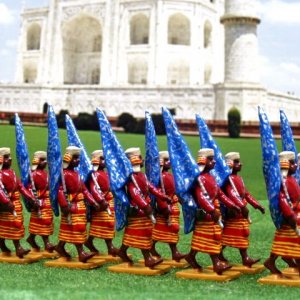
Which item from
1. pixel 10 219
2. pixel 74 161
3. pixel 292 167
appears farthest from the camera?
pixel 10 219

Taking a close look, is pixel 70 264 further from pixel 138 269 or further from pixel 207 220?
pixel 207 220

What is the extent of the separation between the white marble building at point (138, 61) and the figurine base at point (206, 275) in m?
25.7

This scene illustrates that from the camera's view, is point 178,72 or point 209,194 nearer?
point 209,194

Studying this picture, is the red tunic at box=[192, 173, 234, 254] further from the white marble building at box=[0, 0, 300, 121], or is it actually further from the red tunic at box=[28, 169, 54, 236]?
the white marble building at box=[0, 0, 300, 121]

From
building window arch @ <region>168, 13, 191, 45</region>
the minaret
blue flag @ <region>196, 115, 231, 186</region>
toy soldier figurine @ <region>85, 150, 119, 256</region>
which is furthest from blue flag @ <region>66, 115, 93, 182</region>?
building window arch @ <region>168, 13, 191, 45</region>

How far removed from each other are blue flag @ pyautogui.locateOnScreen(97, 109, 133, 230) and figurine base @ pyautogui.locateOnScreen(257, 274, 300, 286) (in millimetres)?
1755

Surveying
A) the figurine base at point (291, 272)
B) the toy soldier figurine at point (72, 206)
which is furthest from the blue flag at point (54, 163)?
the figurine base at point (291, 272)

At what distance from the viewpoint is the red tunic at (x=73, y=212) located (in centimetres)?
737

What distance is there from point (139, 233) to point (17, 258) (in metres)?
1.67

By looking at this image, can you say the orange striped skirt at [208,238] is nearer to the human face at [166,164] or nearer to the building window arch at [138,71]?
the human face at [166,164]

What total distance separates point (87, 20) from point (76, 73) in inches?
171

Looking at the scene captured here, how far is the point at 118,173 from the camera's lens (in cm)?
716

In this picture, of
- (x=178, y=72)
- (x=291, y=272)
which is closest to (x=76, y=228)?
(x=291, y=272)

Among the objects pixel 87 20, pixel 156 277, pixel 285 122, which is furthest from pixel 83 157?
pixel 87 20
